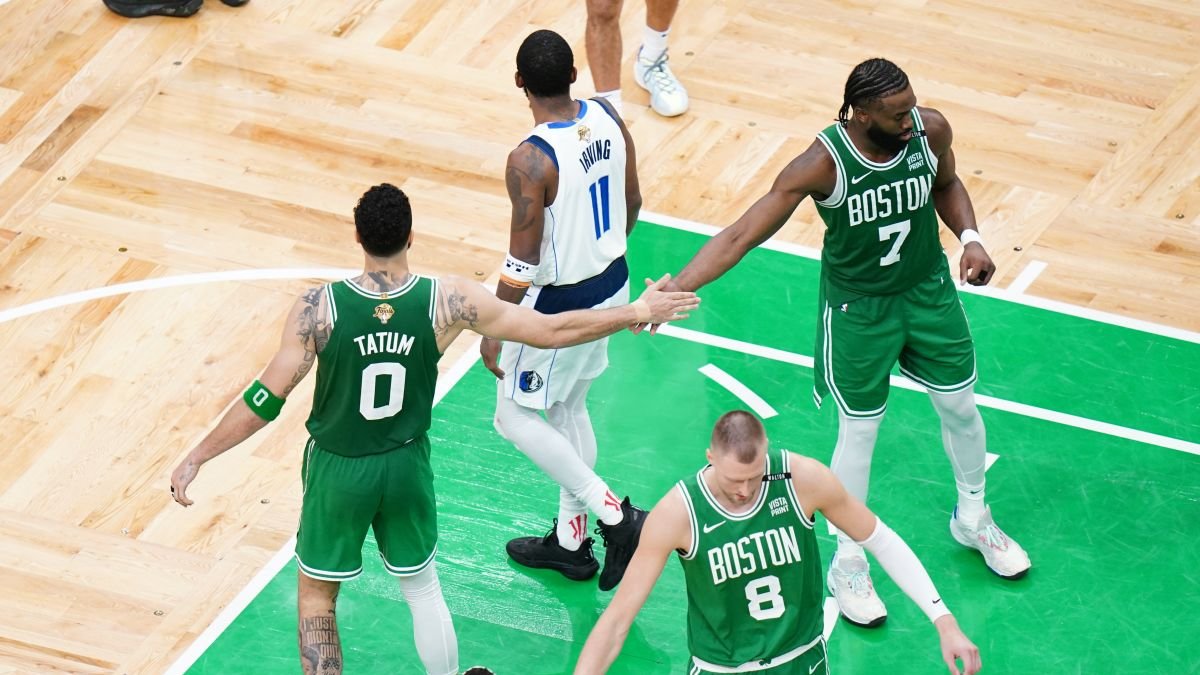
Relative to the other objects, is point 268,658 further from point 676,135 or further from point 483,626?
A: point 676,135

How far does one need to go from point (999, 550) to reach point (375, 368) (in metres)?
2.92

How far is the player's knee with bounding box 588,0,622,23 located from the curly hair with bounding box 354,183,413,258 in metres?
4.30

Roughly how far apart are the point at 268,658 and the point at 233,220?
10.9ft

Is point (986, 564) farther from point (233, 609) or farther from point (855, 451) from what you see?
point (233, 609)

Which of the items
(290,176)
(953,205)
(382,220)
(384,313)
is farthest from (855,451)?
(290,176)

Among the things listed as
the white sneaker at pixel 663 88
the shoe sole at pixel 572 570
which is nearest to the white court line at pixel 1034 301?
the white sneaker at pixel 663 88

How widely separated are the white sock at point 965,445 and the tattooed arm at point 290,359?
2.53 m

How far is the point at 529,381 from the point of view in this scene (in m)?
7.36

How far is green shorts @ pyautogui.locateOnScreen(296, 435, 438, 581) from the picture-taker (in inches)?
255

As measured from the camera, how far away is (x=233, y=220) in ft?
33.2

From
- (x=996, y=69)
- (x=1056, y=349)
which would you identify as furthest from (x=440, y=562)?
(x=996, y=69)

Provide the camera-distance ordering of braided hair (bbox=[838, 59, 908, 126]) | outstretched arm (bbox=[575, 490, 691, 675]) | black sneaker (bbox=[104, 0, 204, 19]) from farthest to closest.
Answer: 1. black sneaker (bbox=[104, 0, 204, 19])
2. braided hair (bbox=[838, 59, 908, 126])
3. outstretched arm (bbox=[575, 490, 691, 675])

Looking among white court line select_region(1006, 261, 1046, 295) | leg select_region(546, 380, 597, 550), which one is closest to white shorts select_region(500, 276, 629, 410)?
leg select_region(546, 380, 597, 550)

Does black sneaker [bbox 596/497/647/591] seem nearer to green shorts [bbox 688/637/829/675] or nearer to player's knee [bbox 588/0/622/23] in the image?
green shorts [bbox 688/637/829/675]
